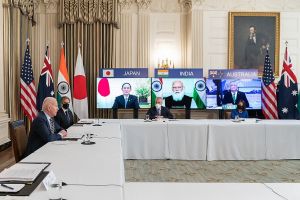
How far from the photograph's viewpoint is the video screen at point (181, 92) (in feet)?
28.0

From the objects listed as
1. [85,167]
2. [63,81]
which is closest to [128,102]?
[63,81]

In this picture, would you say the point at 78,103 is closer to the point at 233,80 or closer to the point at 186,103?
the point at 186,103

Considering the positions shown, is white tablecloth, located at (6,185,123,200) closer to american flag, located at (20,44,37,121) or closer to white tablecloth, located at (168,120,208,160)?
white tablecloth, located at (168,120,208,160)

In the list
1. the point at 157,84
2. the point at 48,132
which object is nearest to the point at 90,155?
the point at 48,132

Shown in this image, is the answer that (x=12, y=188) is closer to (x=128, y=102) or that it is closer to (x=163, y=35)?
(x=128, y=102)

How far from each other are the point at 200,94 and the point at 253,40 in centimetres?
234

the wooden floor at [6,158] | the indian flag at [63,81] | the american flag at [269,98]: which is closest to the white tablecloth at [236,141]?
the american flag at [269,98]

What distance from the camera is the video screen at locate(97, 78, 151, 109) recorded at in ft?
27.9

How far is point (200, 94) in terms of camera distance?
8539mm

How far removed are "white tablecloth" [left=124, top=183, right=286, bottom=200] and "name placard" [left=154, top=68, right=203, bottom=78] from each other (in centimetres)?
658

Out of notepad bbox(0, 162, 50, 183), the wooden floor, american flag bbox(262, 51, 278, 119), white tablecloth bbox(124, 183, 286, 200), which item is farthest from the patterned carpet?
white tablecloth bbox(124, 183, 286, 200)

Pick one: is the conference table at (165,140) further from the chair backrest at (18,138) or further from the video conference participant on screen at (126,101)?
the chair backrest at (18,138)

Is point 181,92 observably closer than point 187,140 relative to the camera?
No

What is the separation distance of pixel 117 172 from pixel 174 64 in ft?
24.3
